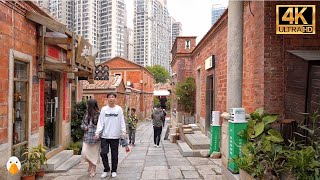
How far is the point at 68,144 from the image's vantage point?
8.74 m

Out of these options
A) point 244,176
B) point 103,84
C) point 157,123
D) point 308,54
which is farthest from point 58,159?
point 103,84

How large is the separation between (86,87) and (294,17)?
16.3 meters

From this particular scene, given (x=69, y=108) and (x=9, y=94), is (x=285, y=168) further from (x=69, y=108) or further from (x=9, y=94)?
(x=69, y=108)

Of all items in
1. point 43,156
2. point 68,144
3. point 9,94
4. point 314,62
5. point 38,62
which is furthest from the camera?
point 68,144

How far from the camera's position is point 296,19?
475cm

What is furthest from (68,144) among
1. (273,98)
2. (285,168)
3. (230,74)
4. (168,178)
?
(285,168)

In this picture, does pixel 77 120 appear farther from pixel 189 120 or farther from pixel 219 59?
pixel 189 120

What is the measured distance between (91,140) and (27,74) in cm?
179

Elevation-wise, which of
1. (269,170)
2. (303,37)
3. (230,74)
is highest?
(303,37)

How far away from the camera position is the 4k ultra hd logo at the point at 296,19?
471 centimetres

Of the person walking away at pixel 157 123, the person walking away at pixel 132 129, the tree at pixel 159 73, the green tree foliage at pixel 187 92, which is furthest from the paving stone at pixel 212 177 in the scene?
the tree at pixel 159 73

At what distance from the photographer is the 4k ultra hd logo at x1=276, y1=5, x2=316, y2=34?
4.71 meters

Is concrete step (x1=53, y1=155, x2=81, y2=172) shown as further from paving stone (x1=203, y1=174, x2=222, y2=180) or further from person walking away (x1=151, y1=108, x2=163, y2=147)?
person walking away (x1=151, y1=108, x2=163, y2=147)

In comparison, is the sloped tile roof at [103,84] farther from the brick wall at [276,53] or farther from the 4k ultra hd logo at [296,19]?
the 4k ultra hd logo at [296,19]
